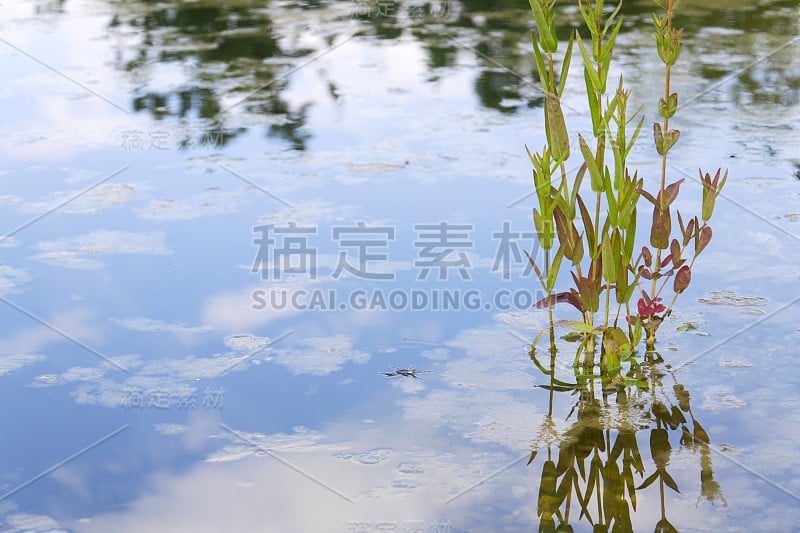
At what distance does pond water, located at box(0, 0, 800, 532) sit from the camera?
1.97 m

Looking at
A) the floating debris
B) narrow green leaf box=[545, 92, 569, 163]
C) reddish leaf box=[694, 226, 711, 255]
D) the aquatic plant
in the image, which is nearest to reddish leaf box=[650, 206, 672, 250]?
the aquatic plant

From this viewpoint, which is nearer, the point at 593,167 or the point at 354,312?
the point at 593,167

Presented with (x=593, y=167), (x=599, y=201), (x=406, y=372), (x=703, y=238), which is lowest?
(x=406, y=372)

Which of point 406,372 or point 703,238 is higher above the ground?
point 703,238

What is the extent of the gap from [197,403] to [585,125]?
8.43 ft

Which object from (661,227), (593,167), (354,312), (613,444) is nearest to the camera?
(613,444)

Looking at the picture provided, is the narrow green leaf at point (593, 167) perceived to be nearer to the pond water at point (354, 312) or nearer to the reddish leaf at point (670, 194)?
the reddish leaf at point (670, 194)

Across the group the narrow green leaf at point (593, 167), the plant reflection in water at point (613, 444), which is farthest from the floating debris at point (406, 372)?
the narrow green leaf at point (593, 167)

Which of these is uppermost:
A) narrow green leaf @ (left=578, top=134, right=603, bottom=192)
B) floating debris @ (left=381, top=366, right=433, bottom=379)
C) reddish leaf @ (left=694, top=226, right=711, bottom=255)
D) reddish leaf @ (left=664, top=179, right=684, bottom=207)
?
narrow green leaf @ (left=578, top=134, right=603, bottom=192)

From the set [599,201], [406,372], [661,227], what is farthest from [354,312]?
[661,227]

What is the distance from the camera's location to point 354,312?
9.23 ft

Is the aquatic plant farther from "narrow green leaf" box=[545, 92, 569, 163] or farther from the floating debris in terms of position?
the floating debris

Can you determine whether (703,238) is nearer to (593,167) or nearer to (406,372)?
(593,167)

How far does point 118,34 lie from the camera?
6129mm
